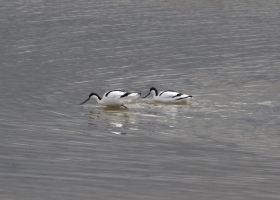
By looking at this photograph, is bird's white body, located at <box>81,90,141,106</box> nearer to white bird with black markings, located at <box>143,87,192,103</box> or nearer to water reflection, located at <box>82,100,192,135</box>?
water reflection, located at <box>82,100,192,135</box>

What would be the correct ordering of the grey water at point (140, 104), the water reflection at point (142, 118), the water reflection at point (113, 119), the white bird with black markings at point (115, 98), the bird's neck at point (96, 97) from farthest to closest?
the bird's neck at point (96, 97) → the white bird with black markings at point (115, 98) → the water reflection at point (113, 119) → the water reflection at point (142, 118) → the grey water at point (140, 104)

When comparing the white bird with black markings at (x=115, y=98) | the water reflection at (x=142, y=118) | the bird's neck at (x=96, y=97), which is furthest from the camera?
the bird's neck at (x=96, y=97)

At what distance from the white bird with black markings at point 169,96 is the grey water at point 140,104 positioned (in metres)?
A: 0.25

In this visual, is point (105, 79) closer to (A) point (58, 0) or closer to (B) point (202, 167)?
(B) point (202, 167)

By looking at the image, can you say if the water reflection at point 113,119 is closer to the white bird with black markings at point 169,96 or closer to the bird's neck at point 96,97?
the bird's neck at point 96,97

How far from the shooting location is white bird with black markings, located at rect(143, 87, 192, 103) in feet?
84.6

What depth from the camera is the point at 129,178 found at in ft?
52.3

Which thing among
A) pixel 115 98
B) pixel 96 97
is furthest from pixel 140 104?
pixel 96 97

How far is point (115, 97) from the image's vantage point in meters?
25.7

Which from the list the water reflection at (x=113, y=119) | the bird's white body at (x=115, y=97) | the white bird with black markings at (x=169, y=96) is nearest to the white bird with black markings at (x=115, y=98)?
the bird's white body at (x=115, y=97)

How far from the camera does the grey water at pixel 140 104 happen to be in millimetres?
15812

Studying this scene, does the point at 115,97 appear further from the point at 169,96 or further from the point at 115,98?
the point at 169,96

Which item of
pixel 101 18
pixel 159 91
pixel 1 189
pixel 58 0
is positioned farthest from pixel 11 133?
pixel 58 0

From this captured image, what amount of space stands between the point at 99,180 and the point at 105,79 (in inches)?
576
